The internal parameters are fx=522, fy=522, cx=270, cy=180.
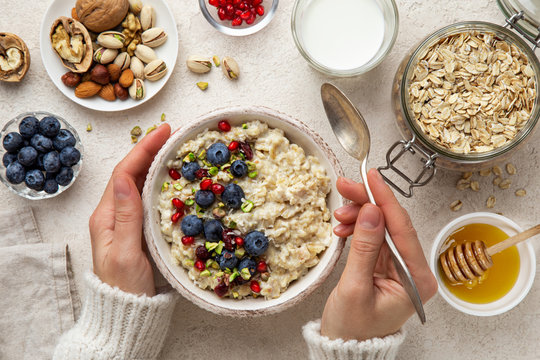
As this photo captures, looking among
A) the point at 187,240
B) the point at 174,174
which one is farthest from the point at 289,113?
the point at 187,240

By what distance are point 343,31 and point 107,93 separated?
74 cm

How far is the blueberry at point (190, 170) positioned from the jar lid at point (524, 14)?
0.92m

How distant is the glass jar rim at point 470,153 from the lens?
54.2 inches

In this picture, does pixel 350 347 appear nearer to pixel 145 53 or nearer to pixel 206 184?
pixel 206 184

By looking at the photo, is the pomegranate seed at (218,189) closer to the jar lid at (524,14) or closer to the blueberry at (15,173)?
the blueberry at (15,173)

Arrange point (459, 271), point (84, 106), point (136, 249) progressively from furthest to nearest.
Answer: point (84, 106) < point (459, 271) < point (136, 249)

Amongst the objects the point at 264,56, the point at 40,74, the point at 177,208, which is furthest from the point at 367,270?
the point at 40,74

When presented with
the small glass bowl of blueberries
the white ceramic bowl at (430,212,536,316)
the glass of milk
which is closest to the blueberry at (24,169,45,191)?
the small glass bowl of blueberries

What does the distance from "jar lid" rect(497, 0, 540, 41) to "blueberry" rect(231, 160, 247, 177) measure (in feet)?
2.64

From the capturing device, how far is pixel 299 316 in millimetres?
1637

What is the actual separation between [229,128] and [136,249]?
0.40 meters

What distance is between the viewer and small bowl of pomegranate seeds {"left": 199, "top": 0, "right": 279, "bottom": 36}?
5.27 ft

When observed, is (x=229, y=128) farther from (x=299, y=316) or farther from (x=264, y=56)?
(x=299, y=316)

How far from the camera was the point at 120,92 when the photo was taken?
5.22ft
